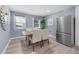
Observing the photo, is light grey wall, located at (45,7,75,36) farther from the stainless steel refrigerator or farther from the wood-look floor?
the wood-look floor

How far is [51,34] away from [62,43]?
1605 mm

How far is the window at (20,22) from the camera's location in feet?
13.4

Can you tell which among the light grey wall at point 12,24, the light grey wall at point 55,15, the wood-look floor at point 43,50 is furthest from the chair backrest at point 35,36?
the light grey wall at point 12,24

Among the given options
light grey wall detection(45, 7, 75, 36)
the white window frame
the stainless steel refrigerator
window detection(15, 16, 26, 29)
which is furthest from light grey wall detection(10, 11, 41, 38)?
the stainless steel refrigerator

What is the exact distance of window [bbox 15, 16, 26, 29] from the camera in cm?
409

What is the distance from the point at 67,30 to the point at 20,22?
2887 millimetres

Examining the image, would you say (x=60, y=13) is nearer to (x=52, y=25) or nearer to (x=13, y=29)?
(x=52, y=25)

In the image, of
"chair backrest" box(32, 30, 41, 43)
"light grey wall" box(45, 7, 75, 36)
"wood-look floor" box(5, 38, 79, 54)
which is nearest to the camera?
"wood-look floor" box(5, 38, 79, 54)

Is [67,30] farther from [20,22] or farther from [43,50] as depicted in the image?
[20,22]

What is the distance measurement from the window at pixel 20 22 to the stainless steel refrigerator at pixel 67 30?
7.80ft

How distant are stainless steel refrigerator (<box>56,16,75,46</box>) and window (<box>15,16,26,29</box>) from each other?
2377 millimetres

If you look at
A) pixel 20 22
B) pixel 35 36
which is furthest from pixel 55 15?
pixel 35 36
